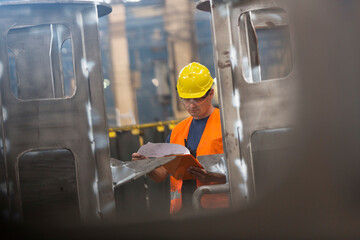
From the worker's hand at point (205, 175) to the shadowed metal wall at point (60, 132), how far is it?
842 millimetres

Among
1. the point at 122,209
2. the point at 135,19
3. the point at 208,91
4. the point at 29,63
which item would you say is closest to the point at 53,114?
the point at 29,63

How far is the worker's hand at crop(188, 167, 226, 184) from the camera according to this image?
2604mm

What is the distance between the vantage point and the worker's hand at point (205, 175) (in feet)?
8.54

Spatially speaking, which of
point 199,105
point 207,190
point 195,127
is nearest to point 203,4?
point 207,190

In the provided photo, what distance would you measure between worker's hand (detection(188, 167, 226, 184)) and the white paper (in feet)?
0.86

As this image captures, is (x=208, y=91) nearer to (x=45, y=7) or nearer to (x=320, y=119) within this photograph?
(x=45, y=7)

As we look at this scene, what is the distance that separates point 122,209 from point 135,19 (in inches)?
142

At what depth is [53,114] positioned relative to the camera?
1.79 metres

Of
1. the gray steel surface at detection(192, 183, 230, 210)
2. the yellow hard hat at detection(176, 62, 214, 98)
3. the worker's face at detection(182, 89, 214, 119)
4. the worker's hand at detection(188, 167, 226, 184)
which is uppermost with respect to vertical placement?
the yellow hard hat at detection(176, 62, 214, 98)

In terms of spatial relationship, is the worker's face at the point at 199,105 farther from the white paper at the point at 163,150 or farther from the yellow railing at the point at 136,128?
the yellow railing at the point at 136,128

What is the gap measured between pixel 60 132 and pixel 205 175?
107 cm

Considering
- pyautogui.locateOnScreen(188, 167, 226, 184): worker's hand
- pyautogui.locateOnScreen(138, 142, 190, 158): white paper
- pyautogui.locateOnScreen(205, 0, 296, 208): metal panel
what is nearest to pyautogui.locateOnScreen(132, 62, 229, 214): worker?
pyautogui.locateOnScreen(188, 167, 226, 184): worker's hand

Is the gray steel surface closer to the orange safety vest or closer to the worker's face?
the orange safety vest

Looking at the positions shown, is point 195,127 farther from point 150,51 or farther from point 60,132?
point 150,51
